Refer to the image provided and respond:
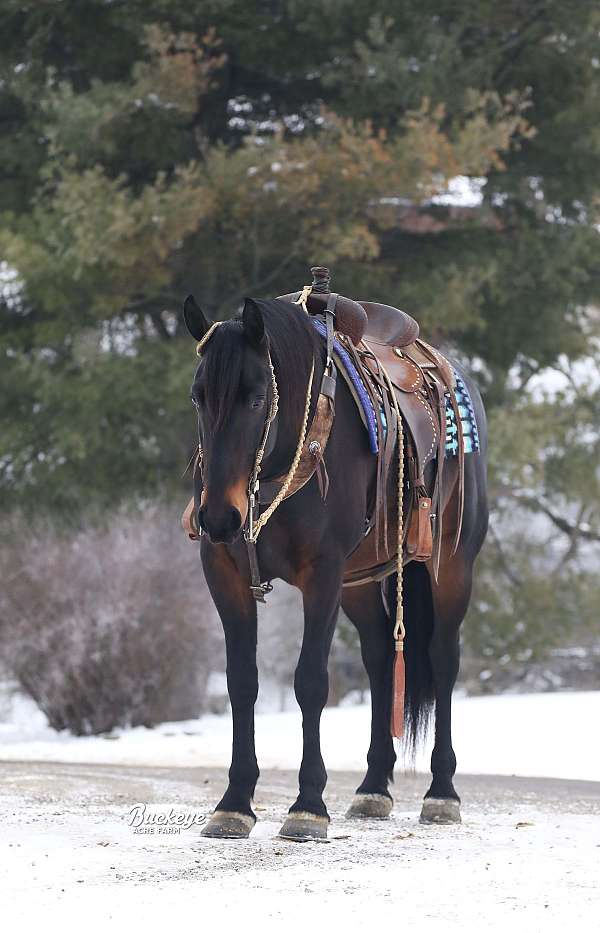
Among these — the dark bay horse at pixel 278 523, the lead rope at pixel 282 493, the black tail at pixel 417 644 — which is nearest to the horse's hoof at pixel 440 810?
the dark bay horse at pixel 278 523

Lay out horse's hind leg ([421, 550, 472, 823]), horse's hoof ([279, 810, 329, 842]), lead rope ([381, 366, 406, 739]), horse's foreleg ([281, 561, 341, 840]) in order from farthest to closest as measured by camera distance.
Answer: horse's hind leg ([421, 550, 472, 823]) < lead rope ([381, 366, 406, 739]) < horse's foreleg ([281, 561, 341, 840]) < horse's hoof ([279, 810, 329, 842])

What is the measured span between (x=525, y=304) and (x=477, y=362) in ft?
6.32

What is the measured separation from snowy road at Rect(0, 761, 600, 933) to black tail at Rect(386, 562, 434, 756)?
1.61 ft

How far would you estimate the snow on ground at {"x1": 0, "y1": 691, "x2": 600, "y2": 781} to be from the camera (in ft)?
32.9

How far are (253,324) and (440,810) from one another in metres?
2.44

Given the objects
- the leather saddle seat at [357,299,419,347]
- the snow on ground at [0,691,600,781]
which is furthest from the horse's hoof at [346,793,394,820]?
the snow on ground at [0,691,600,781]

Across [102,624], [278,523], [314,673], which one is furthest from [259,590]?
[102,624]

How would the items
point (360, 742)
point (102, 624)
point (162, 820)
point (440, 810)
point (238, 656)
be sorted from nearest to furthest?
point (238, 656)
point (162, 820)
point (440, 810)
point (360, 742)
point (102, 624)

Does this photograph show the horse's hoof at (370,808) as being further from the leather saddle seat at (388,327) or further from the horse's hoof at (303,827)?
the leather saddle seat at (388,327)

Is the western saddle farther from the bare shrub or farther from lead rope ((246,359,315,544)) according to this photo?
the bare shrub

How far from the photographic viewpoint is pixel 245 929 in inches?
150

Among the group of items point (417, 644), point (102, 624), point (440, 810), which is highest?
point (417, 644)

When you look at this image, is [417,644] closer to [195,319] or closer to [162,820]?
[162,820]

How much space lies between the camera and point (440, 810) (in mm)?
6352
